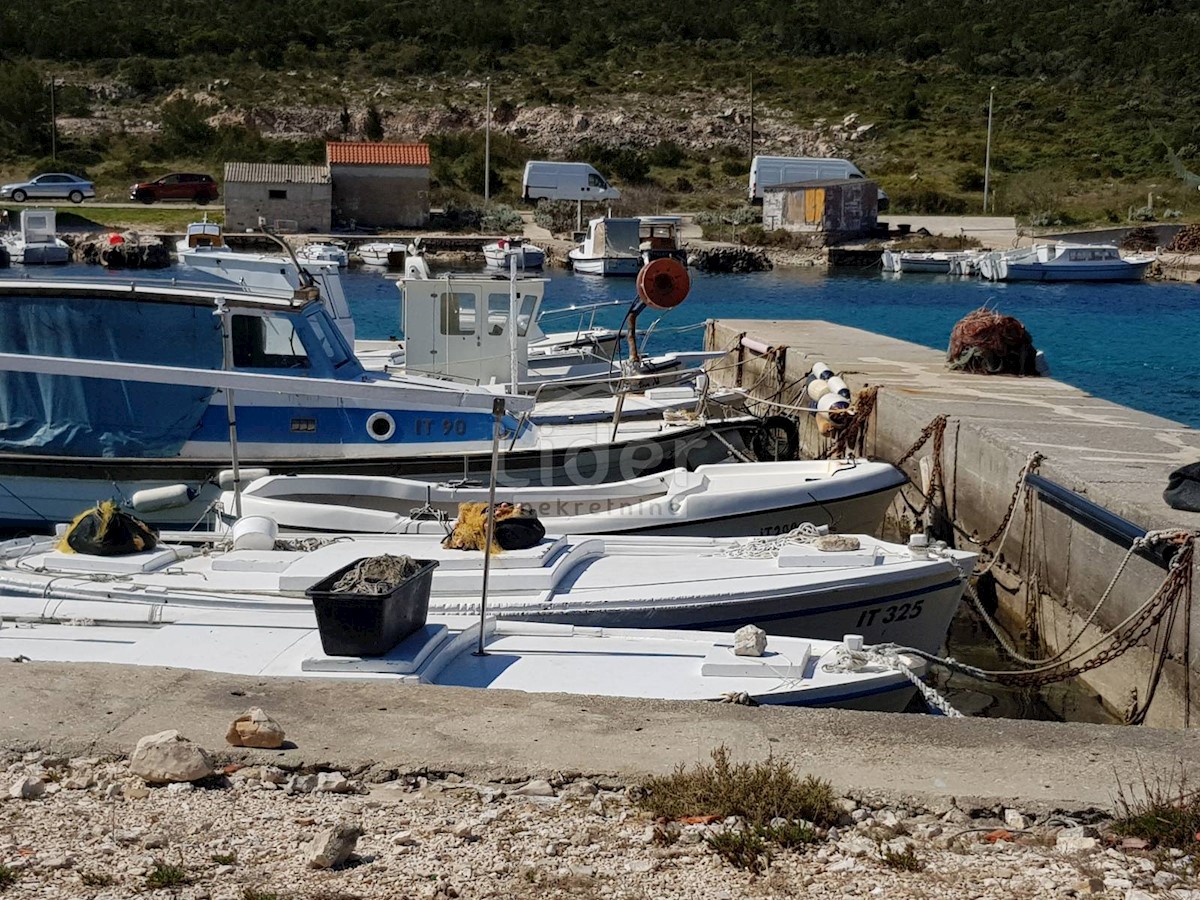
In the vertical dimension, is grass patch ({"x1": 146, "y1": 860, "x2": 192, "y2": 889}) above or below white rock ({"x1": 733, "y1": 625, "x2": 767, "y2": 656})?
above

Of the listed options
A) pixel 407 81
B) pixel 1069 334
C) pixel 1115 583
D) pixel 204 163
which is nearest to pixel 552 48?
pixel 407 81

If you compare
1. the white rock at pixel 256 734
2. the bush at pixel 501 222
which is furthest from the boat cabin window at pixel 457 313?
the bush at pixel 501 222

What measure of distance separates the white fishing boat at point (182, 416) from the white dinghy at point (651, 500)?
2.77ft

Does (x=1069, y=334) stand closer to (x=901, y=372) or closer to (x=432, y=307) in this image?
(x=901, y=372)

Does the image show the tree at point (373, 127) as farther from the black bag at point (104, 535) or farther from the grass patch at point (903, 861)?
the grass patch at point (903, 861)

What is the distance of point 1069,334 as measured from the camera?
35.4m

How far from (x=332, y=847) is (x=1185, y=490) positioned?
22.8ft

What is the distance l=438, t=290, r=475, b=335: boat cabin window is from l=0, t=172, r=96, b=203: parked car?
157 feet

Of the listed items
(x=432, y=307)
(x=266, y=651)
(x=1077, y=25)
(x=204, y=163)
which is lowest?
(x=266, y=651)

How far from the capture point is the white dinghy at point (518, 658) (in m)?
6.59

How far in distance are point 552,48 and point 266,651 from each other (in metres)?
94.8

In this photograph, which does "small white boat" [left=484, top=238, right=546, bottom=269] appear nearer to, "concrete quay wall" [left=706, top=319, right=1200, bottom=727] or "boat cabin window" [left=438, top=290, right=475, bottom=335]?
"concrete quay wall" [left=706, top=319, right=1200, bottom=727]

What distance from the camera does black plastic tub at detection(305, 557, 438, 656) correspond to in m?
6.27

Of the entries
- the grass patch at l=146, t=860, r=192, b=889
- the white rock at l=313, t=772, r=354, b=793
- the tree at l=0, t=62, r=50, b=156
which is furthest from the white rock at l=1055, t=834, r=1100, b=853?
the tree at l=0, t=62, r=50, b=156
